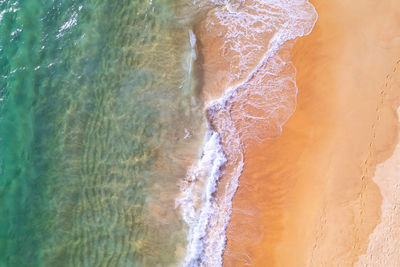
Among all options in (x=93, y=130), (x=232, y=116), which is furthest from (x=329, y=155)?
(x=93, y=130)

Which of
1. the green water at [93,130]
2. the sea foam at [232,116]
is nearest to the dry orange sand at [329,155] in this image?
the sea foam at [232,116]

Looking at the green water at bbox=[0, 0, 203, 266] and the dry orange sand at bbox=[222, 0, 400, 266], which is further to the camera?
the green water at bbox=[0, 0, 203, 266]

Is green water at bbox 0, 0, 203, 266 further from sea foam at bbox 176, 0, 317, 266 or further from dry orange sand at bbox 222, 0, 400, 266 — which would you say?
dry orange sand at bbox 222, 0, 400, 266

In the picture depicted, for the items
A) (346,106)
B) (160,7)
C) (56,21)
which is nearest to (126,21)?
(160,7)

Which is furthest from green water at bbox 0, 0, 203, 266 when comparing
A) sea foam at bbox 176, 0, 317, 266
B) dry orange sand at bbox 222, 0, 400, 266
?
dry orange sand at bbox 222, 0, 400, 266

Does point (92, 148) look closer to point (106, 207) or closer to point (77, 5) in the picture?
point (106, 207)

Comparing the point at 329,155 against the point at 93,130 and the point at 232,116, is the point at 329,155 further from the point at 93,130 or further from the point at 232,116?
the point at 93,130
